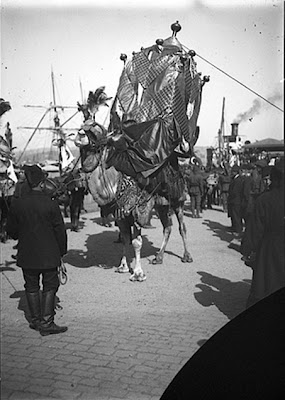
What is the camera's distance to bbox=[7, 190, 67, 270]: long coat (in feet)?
10.0

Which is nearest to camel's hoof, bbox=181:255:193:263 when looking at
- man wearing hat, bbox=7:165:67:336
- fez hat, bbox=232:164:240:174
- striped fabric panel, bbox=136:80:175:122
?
fez hat, bbox=232:164:240:174

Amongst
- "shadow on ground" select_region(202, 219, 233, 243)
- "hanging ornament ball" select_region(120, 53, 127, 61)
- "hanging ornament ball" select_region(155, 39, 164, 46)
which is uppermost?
"hanging ornament ball" select_region(155, 39, 164, 46)

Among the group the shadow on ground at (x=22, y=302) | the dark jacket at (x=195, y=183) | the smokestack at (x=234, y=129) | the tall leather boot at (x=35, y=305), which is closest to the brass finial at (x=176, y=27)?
the smokestack at (x=234, y=129)

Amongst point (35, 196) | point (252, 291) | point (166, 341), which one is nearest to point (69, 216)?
point (35, 196)

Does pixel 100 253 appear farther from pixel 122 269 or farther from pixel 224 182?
pixel 224 182

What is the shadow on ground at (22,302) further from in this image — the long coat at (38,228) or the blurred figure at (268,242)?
the blurred figure at (268,242)

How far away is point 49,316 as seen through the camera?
310cm

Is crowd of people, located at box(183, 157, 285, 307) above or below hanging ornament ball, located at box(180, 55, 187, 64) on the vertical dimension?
below

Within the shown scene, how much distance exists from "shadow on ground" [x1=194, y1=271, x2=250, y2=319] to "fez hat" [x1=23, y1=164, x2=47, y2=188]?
1404 mm

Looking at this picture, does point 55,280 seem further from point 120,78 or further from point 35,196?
point 120,78

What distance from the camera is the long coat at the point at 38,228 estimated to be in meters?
3.05

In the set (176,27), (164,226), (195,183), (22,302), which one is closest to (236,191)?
(195,183)

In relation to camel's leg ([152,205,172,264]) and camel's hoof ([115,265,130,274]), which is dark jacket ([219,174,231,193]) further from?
camel's hoof ([115,265,130,274])

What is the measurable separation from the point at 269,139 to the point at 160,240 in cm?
137
